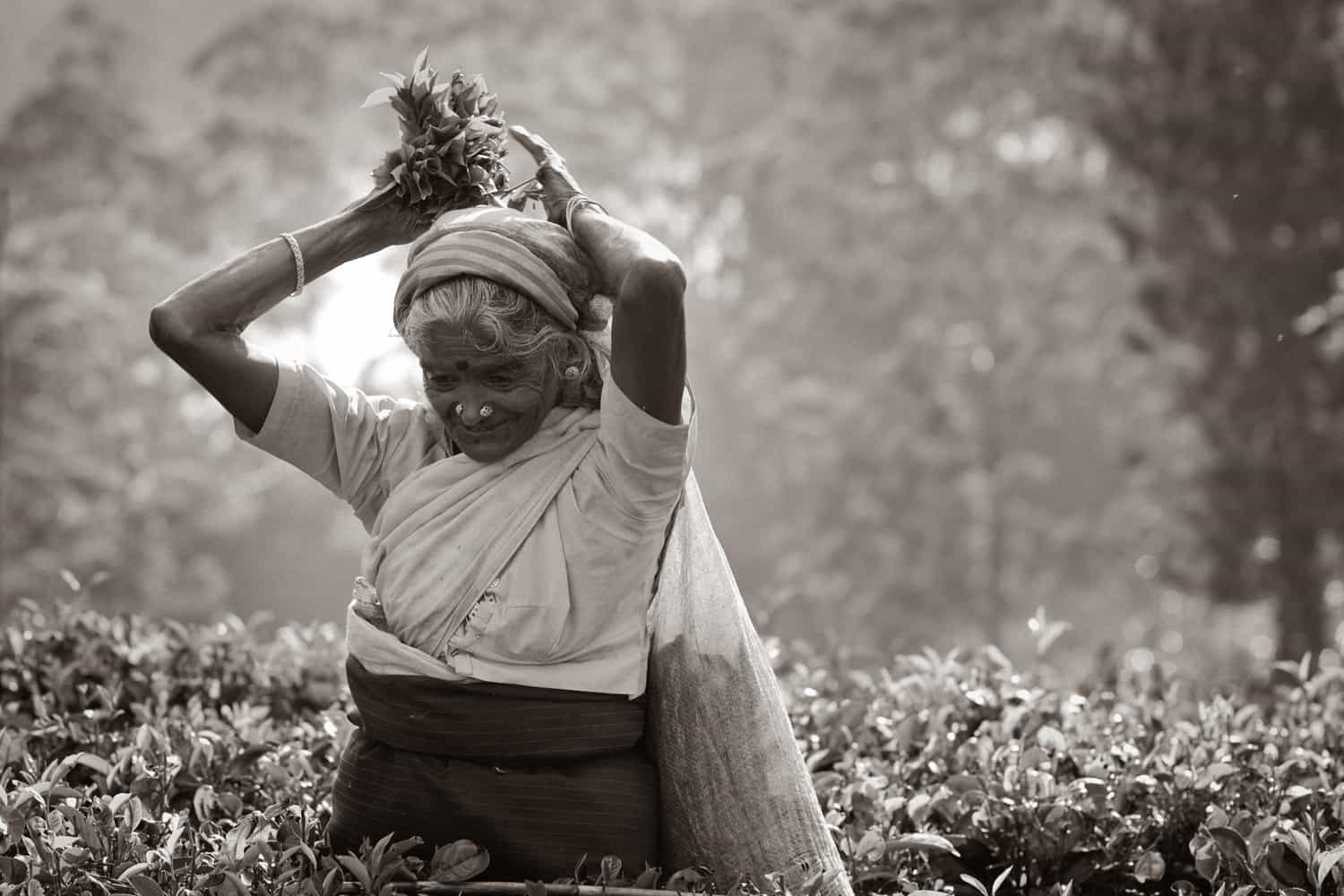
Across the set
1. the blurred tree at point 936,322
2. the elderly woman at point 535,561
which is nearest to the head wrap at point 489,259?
the elderly woman at point 535,561

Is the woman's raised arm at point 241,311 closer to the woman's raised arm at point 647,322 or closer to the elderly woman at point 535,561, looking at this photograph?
the elderly woman at point 535,561

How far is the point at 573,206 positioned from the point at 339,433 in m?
0.65

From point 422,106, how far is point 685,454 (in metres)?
0.93

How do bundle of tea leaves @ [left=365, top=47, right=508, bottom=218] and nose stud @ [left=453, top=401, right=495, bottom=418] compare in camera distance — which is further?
bundle of tea leaves @ [left=365, top=47, right=508, bottom=218]

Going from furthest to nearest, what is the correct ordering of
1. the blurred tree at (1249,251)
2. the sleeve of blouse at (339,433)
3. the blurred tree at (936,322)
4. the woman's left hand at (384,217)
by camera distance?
1. the blurred tree at (936,322)
2. the blurred tree at (1249,251)
3. the woman's left hand at (384,217)
4. the sleeve of blouse at (339,433)

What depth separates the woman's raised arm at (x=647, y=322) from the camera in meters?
2.82

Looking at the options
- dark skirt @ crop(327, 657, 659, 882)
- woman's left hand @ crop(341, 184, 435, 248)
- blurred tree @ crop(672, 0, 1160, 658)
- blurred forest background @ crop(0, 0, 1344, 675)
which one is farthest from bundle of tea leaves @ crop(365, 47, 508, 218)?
blurred tree @ crop(672, 0, 1160, 658)

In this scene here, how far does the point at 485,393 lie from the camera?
3.07m

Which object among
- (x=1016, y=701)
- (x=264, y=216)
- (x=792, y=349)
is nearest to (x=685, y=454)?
(x=1016, y=701)

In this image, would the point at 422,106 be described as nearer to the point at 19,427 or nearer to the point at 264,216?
the point at 19,427

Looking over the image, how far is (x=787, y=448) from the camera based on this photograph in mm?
21969

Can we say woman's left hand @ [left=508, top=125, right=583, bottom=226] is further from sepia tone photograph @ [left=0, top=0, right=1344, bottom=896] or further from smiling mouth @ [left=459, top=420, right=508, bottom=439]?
smiling mouth @ [left=459, top=420, right=508, bottom=439]

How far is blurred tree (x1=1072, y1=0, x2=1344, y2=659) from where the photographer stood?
1252 cm

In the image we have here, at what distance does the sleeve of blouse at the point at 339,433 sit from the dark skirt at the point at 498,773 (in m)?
0.41
